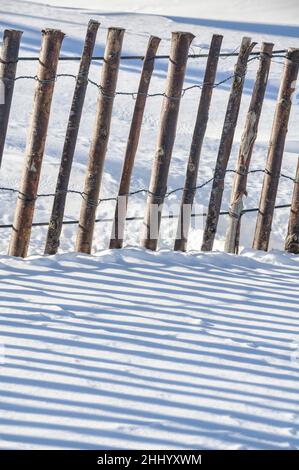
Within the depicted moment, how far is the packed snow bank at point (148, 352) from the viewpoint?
2883mm

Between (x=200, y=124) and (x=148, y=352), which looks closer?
(x=148, y=352)

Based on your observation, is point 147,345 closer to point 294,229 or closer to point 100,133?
point 100,133

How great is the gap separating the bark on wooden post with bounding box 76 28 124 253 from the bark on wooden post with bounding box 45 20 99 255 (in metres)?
0.10

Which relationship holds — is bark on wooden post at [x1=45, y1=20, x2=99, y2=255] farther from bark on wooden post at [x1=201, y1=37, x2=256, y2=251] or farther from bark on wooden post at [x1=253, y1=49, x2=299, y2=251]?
bark on wooden post at [x1=253, y1=49, x2=299, y2=251]

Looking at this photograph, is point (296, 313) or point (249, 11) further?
point (249, 11)

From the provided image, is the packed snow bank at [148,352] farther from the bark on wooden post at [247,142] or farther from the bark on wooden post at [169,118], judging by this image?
the bark on wooden post at [169,118]

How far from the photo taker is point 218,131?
888 cm

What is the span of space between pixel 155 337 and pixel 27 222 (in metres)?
1.19

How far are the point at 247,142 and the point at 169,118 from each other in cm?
49

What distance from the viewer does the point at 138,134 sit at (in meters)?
4.75

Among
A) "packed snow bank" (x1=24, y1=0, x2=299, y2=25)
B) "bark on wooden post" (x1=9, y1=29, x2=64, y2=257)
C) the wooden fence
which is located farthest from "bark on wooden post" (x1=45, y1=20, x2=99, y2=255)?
"packed snow bank" (x1=24, y1=0, x2=299, y2=25)

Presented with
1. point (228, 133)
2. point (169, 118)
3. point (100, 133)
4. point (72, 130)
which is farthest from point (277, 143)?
point (72, 130)
